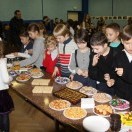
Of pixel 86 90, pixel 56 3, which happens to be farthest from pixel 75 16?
pixel 86 90

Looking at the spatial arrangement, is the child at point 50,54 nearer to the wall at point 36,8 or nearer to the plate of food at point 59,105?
the plate of food at point 59,105

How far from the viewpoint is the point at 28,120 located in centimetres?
386

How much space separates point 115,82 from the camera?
8.80ft

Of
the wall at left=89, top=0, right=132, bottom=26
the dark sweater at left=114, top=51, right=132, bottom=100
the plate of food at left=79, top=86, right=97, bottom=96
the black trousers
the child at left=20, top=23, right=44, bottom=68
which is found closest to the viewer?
the dark sweater at left=114, top=51, right=132, bottom=100

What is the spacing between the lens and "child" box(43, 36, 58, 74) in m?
3.45

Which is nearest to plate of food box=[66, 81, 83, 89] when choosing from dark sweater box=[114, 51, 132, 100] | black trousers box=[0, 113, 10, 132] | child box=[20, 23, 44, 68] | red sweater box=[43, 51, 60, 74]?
dark sweater box=[114, 51, 132, 100]

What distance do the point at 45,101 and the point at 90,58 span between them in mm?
794

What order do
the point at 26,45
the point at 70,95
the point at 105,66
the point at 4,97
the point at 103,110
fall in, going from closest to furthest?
the point at 103,110, the point at 70,95, the point at 105,66, the point at 4,97, the point at 26,45

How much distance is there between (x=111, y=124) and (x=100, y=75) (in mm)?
989

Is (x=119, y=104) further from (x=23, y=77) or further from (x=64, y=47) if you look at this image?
(x=23, y=77)

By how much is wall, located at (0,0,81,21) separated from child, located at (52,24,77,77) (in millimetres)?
9396

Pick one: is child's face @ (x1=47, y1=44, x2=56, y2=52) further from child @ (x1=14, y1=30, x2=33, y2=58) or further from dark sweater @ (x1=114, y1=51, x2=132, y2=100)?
dark sweater @ (x1=114, y1=51, x2=132, y2=100)

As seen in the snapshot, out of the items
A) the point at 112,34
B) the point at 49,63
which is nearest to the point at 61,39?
the point at 49,63

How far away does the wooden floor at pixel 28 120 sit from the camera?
3.58 metres
